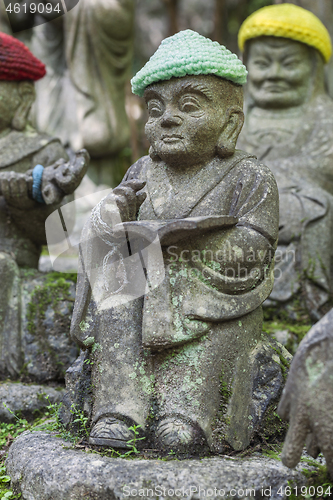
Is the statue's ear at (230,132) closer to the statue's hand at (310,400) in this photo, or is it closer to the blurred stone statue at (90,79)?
the statue's hand at (310,400)

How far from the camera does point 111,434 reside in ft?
7.95

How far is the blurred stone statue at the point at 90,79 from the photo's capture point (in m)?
5.84

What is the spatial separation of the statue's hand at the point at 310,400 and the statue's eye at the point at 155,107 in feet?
4.38

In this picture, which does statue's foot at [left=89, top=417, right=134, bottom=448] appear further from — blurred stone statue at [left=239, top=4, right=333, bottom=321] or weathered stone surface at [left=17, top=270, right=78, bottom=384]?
blurred stone statue at [left=239, top=4, right=333, bottom=321]

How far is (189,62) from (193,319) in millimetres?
1127

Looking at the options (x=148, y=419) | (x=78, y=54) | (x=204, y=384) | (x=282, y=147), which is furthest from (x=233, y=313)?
(x=78, y=54)

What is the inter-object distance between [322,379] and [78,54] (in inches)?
189

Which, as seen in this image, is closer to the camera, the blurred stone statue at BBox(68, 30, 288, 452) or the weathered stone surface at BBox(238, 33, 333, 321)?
the blurred stone statue at BBox(68, 30, 288, 452)

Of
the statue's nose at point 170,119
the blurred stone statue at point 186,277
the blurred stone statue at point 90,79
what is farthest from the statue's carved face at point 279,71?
the statue's nose at point 170,119

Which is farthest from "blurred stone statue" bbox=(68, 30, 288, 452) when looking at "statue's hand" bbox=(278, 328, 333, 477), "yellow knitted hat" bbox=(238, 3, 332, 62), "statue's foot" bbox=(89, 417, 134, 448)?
"yellow knitted hat" bbox=(238, 3, 332, 62)

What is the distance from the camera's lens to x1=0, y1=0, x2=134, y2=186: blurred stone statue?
5.84m

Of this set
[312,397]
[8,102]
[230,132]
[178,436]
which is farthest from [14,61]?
[312,397]

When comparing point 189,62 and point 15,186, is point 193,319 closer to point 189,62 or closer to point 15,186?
point 189,62

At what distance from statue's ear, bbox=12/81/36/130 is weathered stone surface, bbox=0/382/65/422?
5.67 feet
